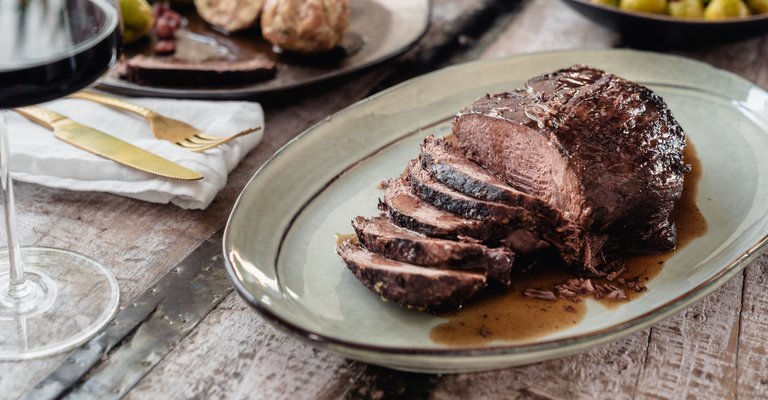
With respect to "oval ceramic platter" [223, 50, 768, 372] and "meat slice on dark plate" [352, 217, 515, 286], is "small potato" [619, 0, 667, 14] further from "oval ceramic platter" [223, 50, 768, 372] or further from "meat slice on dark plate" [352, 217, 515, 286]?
"meat slice on dark plate" [352, 217, 515, 286]

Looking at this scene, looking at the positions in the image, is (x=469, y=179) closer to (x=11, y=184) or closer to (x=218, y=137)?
(x=218, y=137)

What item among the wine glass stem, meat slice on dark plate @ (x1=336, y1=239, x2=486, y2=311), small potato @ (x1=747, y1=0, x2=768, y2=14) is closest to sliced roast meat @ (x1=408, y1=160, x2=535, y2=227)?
meat slice on dark plate @ (x1=336, y1=239, x2=486, y2=311)

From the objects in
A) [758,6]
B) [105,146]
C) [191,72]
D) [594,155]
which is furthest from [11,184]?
[758,6]

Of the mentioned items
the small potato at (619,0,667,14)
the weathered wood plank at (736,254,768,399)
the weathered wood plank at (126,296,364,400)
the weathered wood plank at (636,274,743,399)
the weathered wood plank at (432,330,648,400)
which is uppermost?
the small potato at (619,0,667,14)

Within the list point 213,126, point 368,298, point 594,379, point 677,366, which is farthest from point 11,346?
point 677,366

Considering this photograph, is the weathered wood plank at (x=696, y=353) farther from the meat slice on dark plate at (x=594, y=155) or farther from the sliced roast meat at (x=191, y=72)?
the sliced roast meat at (x=191, y=72)
